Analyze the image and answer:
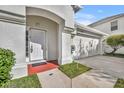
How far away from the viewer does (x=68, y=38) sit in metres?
10.7

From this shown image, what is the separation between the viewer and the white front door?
9.89 metres

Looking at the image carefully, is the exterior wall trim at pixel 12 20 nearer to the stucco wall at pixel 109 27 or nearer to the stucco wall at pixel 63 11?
the stucco wall at pixel 63 11

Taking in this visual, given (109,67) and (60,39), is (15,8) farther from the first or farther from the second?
(109,67)

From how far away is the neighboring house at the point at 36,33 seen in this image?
6270mm

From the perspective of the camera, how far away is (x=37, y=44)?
1039cm

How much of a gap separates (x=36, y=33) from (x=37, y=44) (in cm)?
88

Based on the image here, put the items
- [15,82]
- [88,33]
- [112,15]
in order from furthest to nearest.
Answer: [112,15] < [88,33] < [15,82]

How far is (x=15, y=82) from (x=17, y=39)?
2.11 meters

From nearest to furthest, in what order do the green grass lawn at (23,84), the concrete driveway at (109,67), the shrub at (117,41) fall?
the green grass lawn at (23,84) → the concrete driveway at (109,67) → the shrub at (117,41)

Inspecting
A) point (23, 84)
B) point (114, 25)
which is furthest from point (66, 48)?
point (114, 25)

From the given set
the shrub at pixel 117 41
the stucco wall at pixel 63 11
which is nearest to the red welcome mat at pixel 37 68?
the stucco wall at pixel 63 11
